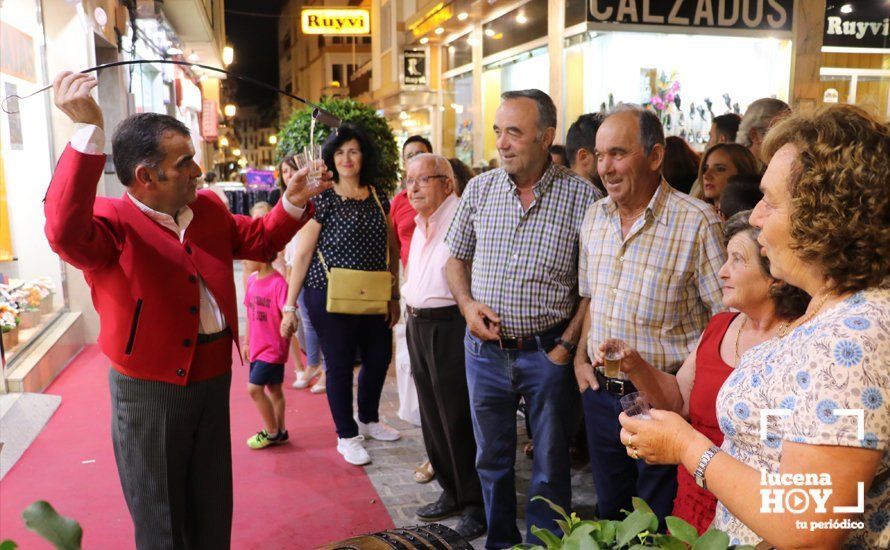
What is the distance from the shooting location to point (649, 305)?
108 inches

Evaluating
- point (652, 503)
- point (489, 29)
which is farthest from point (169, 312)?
point (489, 29)

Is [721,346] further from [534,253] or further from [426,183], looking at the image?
[426,183]

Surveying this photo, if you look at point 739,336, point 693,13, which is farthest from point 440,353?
point 693,13

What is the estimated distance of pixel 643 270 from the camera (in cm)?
274

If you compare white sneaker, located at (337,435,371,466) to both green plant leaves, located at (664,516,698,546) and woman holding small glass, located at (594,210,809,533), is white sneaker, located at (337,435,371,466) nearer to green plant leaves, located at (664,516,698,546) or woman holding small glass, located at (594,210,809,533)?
woman holding small glass, located at (594,210,809,533)

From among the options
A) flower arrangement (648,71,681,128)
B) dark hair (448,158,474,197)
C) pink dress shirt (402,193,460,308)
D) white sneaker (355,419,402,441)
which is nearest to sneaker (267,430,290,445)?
white sneaker (355,419,402,441)

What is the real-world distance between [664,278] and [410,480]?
2.28m

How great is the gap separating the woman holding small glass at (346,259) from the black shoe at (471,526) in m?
1.02

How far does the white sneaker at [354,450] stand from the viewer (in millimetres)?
4473

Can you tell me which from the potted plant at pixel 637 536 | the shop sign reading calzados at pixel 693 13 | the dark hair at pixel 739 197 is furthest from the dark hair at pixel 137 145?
the shop sign reading calzados at pixel 693 13

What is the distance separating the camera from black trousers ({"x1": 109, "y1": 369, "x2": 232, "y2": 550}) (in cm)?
244

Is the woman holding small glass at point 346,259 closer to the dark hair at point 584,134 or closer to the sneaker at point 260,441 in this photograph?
the sneaker at point 260,441

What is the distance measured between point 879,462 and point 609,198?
71.1 inches

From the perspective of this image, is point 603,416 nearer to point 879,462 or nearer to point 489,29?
point 879,462
